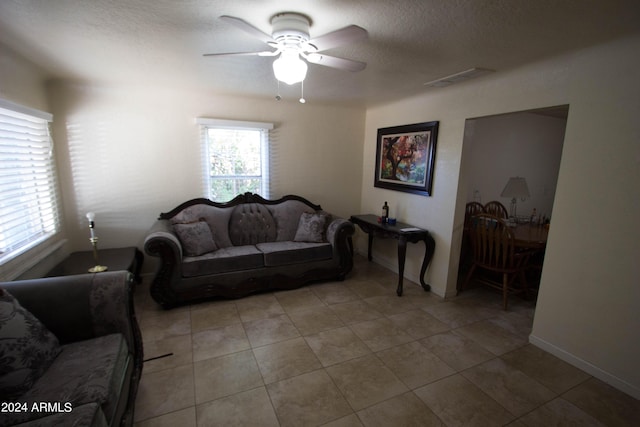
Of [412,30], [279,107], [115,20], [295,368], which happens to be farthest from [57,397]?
[279,107]

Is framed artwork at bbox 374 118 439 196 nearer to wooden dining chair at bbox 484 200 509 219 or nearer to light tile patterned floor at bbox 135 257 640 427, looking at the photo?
wooden dining chair at bbox 484 200 509 219

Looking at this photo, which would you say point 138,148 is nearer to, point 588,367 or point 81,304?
point 81,304

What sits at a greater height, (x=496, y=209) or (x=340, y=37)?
(x=340, y=37)

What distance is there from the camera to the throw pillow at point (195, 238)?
10.2ft

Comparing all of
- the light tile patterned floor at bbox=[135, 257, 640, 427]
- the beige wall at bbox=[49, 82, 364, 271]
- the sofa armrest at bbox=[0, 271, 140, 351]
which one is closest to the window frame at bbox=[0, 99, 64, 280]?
the beige wall at bbox=[49, 82, 364, 271]

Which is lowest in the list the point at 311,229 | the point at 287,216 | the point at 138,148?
the point at 311,229

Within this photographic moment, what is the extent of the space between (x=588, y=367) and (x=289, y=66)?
299 cm

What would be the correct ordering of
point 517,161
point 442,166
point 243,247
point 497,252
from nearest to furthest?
point 497,252
point 442,166
point 243,247
point 517,161

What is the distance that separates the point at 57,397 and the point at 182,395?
80 cm

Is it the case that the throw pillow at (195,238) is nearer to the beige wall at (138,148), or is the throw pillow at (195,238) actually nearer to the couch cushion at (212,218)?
the couch cushion at (212,218)

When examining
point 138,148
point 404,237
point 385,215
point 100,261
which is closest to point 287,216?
point 385,215

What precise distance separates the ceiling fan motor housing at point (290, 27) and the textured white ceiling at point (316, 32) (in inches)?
2.0

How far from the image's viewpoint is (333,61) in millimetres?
1932

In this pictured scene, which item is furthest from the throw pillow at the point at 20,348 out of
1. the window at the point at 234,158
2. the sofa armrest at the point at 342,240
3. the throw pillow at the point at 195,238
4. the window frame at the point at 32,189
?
the sofa armrest at the point at 342,240
